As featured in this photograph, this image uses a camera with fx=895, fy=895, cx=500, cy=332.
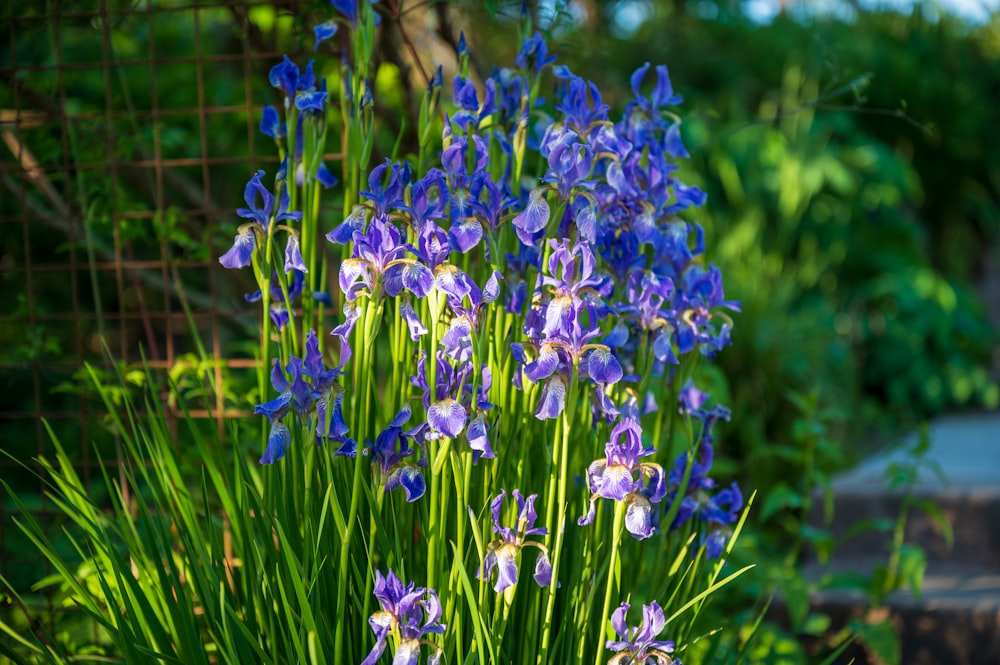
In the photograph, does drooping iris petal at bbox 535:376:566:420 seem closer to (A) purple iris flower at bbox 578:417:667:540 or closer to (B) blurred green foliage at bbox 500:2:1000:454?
(A) purple iris flower at bbox 578:417:667:540

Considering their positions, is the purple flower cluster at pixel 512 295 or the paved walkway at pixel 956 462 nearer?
the purple flower cluster at pixel 512 295

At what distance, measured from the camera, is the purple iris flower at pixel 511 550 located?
104 centimetres

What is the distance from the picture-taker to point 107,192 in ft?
6.04

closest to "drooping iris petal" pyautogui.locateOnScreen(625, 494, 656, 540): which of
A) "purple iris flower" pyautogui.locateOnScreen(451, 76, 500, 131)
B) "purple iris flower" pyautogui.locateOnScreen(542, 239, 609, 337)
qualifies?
"purple iris flower" pyautogui.locateOnScreen(542, 239, 609, 337)

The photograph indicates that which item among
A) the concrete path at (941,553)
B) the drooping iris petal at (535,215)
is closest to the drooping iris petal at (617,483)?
the drooping iris petal at (535,215)

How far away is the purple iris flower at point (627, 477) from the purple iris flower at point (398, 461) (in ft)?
0.71

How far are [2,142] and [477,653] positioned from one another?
80.1 inches

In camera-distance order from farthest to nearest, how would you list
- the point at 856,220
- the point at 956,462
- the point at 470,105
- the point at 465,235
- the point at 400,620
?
the point at 856,220
the point at 956,462
the point at 470,105
the point at 465,235
the point at 400,620

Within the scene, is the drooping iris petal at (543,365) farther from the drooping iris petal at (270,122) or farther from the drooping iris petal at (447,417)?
the drooping iris petal at (270,122)

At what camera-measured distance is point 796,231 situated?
14.7 ft

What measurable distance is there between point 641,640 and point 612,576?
0.30 feet

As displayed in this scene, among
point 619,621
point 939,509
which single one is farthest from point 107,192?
point 939,509

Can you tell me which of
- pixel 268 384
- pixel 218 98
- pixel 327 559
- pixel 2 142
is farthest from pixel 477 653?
pixel 218 98

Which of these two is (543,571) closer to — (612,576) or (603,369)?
(612,576)
